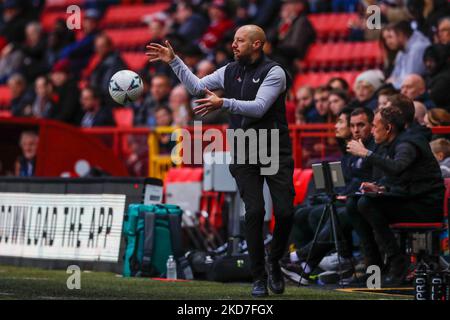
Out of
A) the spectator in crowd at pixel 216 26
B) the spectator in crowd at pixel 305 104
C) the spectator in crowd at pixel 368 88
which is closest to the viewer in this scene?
the spectator in crowd at pixel 368 88

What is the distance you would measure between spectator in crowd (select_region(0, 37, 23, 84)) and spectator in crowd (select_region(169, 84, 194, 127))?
697cm

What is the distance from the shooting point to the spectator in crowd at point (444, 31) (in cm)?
1579

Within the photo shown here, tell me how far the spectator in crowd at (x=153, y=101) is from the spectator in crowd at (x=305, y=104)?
3.27 m

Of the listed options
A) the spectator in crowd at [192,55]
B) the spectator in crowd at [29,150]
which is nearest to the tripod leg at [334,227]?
the spectator in crowd at [29,150]

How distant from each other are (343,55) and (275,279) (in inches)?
366

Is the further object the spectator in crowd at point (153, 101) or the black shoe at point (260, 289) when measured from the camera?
the spectator in crowd at point (153, 101)

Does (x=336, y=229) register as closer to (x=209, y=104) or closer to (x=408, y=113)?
(x=408, y=113)

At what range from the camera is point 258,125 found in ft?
36.6

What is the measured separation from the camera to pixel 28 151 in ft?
59.9

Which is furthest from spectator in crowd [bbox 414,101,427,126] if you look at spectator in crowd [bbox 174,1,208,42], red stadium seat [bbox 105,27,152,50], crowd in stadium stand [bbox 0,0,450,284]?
red stadium seat [bbox 105,27,152,50]

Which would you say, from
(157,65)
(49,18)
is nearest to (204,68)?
(157,65)

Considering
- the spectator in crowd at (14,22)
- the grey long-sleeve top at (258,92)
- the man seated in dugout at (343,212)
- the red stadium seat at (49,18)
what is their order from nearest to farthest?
1. the grey long-sleeve top at (258,92)
2. the man seated in dugout at (343,212)
3. the spectator in crowd at (14,22)
4. the red stadium seat at (49,18)

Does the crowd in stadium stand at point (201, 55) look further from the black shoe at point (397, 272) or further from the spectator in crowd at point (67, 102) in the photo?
the black shoe at point (397, 272)

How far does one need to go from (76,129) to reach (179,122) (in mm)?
1540
